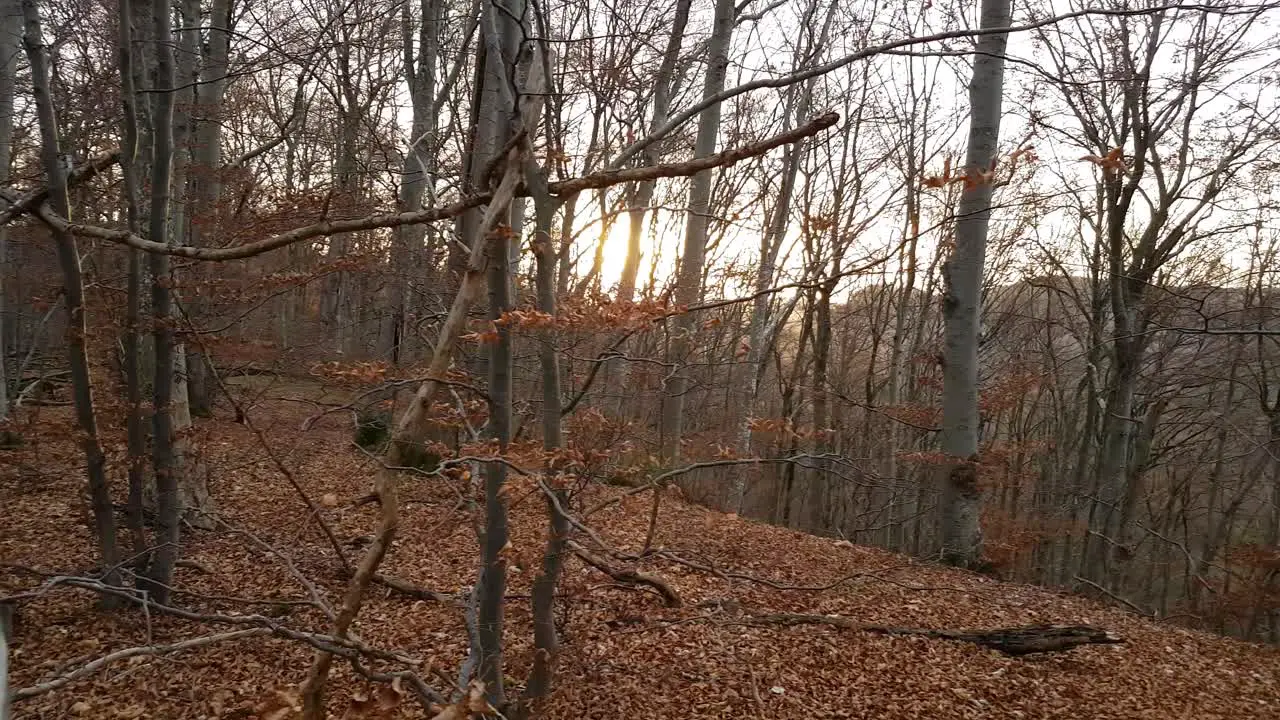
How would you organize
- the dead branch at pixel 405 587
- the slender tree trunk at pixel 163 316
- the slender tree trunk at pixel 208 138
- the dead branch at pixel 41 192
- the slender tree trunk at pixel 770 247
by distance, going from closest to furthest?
the dead branch at pixel 41 192
the slender tree trunk at pixel 163 316
the dead branch at pixel 405 587
the slender tree trunk at pixel 208 138
the slender tree trunk at pixel 770 247

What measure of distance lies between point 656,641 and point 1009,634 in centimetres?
268

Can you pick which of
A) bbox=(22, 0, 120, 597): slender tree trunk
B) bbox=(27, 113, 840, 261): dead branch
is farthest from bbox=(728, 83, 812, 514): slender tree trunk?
bbox=(27, 113, 840, 261): dead branch

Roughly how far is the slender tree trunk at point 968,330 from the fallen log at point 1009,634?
180 centimetres

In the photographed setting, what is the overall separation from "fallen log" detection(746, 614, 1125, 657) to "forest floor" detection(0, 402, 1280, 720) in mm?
69

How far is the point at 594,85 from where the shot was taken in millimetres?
6195

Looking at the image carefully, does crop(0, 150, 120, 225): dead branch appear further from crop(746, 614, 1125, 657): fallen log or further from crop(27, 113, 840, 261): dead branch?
crop(746, 614, 1125, 657): fallen log

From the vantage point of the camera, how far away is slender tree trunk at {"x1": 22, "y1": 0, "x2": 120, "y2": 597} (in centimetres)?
397

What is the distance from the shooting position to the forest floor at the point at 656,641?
4191mm

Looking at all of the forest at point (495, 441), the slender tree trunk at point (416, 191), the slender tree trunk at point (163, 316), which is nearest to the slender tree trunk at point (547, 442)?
the forest at point (495, 441)

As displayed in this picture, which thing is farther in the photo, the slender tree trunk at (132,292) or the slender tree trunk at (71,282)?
the slender tree trunk at (132,292)

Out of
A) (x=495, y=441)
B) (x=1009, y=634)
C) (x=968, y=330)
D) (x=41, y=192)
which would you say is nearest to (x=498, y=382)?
(x=495, y=441)

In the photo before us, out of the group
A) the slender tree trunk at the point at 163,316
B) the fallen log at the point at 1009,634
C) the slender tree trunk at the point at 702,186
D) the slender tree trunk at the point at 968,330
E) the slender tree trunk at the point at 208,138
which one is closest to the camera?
the slender tree trunk at the point at 163,316

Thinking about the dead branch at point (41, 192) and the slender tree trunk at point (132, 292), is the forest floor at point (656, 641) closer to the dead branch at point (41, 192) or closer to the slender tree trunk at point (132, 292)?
the slender tree trunk at point (132, 292)

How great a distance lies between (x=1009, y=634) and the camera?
16.6ft
